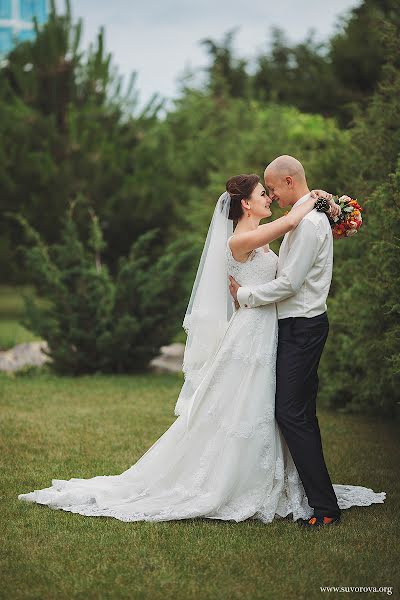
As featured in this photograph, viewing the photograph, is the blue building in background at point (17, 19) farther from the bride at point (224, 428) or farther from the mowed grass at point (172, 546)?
the bride at point (224, 428)

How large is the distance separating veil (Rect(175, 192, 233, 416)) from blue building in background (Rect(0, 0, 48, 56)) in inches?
523

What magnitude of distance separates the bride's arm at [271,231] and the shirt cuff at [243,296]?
0.23 metres

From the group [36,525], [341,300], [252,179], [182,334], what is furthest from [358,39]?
[36,525]

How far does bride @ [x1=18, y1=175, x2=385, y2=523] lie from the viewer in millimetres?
5262

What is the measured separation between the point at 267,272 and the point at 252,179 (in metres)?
0.60

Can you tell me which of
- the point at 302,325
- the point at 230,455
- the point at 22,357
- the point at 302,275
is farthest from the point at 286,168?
the point at 22,357

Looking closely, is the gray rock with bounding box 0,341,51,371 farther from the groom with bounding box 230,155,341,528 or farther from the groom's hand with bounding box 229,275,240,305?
the groom with bounding box 230,155,341,528

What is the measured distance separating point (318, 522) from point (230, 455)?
645 mm

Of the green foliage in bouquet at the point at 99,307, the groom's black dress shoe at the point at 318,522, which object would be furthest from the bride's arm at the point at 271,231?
the green foliage in bouquet at the point at 99,307

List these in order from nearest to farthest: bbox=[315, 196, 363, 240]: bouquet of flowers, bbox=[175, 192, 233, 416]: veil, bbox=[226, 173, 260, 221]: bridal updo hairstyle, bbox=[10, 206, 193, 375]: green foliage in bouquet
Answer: bbox=[315, 196, 363, 240]: bouquet of flowers
bbox=[226, 173, 260, 221]: bridal updo hairstyle
bbox=[175, 192, 233, 416]: veil
bbox=[10, 206, 193, 375]: green foliage in bouquet

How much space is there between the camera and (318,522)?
5152 millimetres

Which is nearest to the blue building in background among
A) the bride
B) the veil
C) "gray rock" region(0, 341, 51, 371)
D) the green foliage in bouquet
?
"gray rock" region(0, 341, 51, 371)

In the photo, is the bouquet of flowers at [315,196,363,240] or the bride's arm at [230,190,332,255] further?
the bouquet of flowers at [315,196,363,240]

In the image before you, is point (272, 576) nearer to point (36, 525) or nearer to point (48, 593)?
point (48, 593)
